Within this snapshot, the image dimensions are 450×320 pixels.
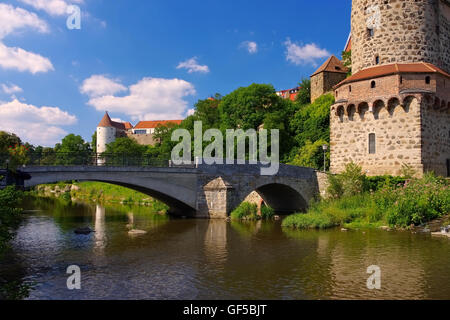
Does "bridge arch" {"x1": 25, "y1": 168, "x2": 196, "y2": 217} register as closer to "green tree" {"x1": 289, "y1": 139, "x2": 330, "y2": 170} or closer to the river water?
the river water

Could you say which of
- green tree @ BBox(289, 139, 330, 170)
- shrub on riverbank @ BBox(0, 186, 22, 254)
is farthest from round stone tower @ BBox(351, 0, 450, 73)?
shrub on riverbank @ BBox(0, 186, 22, 254)

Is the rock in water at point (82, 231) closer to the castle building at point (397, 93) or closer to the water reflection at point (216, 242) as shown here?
the water reflection at point (216, 242)

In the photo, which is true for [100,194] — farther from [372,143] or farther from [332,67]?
[372,143]

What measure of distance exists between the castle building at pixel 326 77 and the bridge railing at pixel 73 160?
82.6ft

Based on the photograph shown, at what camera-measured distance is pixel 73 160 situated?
2041cm

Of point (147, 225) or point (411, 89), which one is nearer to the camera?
point (147, 225)

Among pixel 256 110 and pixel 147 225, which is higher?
pixel 256 110

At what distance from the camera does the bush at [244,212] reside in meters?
23.2

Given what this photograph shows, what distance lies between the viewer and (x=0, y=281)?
10.0m

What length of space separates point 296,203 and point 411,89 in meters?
10.8
